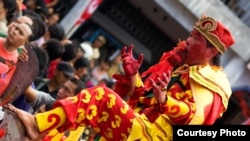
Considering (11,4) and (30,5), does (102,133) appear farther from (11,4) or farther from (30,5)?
(30,5)

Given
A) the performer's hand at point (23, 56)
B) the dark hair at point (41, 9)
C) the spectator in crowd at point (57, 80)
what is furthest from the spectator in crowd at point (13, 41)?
the dark hair at point (41, 9)

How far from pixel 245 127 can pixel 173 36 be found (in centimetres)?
756

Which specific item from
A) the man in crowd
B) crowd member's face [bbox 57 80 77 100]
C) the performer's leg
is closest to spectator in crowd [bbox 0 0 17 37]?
crowd member's face [bbox 57 80 77 100]

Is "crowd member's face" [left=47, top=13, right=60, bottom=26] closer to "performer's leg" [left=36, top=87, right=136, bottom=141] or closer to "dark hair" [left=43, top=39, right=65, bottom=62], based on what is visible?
"dark hair" [left=43, top=39, right=65, bottom=62]

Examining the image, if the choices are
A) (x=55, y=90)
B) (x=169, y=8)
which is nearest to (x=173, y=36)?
(x=169, y=8)

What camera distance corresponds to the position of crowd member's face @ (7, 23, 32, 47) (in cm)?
592

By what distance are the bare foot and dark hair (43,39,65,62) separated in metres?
3.15

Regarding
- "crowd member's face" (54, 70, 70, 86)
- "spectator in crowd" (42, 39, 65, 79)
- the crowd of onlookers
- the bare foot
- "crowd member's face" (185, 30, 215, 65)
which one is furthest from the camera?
"spectator in crowd" (42, 39, 65, 79)

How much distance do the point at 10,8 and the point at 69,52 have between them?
1.91 meters

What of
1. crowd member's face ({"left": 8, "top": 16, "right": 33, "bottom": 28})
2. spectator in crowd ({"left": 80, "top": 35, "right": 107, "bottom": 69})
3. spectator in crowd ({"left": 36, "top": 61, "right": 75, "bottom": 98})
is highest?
crowd member's face ({"left": 8, "top": 16, "right": 33, "bottom": 28})

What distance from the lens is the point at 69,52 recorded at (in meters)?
8.98

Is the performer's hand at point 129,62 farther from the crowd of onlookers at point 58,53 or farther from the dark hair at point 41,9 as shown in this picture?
the dark hair at point 41,9

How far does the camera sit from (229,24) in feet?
36.9

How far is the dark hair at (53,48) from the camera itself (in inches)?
322
